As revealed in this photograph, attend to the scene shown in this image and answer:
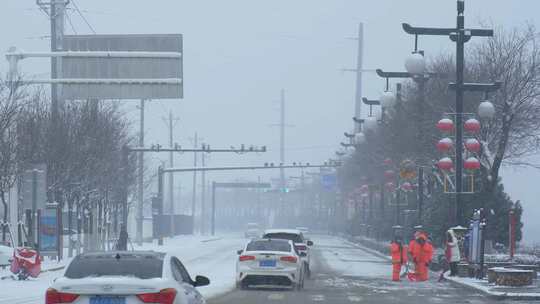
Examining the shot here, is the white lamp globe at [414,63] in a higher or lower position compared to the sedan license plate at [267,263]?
higher

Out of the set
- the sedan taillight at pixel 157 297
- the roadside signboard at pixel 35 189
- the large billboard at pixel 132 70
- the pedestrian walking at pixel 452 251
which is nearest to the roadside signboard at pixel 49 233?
the roadside signboard at pixel 35 189

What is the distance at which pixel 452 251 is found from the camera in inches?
1522

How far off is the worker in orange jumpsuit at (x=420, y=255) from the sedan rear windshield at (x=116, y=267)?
23.5 m

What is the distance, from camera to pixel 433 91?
56.4 m

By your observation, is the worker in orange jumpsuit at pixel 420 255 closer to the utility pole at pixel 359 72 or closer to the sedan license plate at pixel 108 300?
the sedan license plate at pixel 108 300

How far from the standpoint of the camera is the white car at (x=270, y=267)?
31.8 meters

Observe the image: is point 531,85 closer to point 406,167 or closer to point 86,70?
point 406,167

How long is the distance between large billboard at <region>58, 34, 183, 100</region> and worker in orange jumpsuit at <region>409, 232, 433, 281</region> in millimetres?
9155

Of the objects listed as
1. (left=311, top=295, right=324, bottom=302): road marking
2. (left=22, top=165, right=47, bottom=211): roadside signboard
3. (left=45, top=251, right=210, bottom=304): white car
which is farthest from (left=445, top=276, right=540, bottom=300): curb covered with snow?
(left=45, top=251, right=210, bottom=304): white car

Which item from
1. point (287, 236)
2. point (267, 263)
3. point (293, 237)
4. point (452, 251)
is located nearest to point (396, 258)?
point (452, 251)

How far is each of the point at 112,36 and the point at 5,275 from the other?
341 inches

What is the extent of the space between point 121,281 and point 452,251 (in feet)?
82.8

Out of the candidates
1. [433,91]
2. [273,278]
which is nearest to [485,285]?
[273,278]

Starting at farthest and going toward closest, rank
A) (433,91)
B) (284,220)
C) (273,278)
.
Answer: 1. (284,220)
2. (433,91)
3. (273,278)
